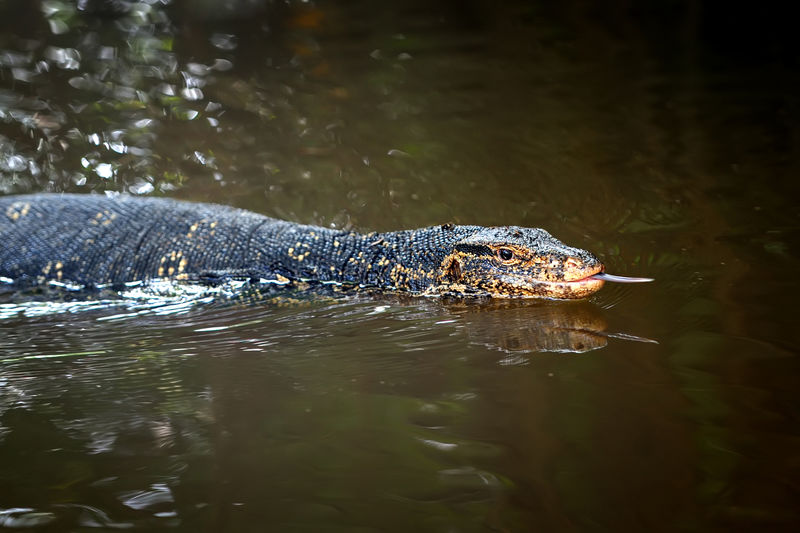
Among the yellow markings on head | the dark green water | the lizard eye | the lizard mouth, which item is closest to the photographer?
the dark green water

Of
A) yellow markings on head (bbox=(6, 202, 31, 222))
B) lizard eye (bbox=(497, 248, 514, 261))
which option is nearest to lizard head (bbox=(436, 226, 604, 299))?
lizard eye (bbox=(497, 248, 514, 261))

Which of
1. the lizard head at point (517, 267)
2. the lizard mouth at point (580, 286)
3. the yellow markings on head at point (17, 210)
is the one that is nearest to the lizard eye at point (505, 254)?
the lizard head at point (517, 267)

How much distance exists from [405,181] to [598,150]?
203 centimetres

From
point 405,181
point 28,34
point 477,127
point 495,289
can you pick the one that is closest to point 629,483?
point 495,289

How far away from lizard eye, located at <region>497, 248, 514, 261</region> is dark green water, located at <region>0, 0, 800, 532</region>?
1.29ft

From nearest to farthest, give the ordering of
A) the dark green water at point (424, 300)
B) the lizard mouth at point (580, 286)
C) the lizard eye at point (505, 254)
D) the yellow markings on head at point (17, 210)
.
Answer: the dark green water at point (424, 300)
the lizard mouth at point (580, 286)
the lizard eye at point (505, 254)
the yellow markings on head at point (17, 210)

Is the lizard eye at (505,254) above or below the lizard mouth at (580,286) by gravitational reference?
above

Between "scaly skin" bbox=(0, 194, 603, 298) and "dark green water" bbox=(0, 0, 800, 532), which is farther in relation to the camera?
"scaly skin" bbox=(0, 194, 603, 298)

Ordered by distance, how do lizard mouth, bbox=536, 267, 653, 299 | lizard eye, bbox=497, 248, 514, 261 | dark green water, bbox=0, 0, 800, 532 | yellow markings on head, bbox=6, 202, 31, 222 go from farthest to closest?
yellow markings on head, bbox=6, 202, 31, 222 < lizard eye, bbox=497, 248, 514, 261 < lizard mouth, bbox=536, 267, 653, 299 < dark green water, bbox=0, 0, 800, 532

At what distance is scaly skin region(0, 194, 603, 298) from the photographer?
5.75m

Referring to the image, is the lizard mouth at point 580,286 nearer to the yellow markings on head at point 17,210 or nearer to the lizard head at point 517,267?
the lizard head at point 517,267

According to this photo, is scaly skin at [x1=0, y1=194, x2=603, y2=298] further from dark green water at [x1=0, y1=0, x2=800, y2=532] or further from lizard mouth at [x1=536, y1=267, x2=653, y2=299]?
dark green water at [x1=0, y1=0, x2=800, y2=532]

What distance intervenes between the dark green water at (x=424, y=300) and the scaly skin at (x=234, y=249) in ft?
1.11

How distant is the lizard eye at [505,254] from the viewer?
566 cm
